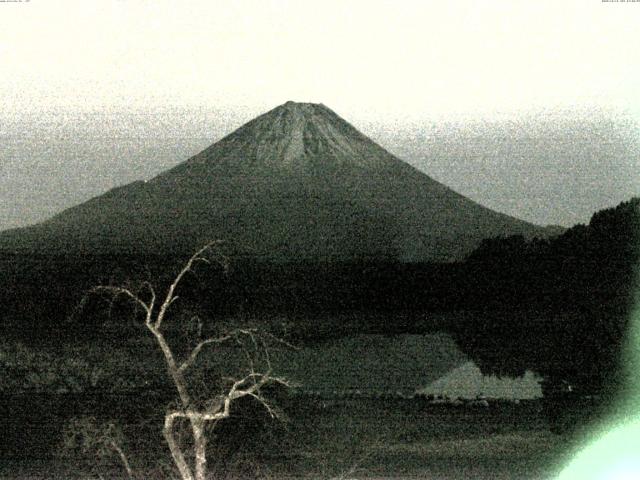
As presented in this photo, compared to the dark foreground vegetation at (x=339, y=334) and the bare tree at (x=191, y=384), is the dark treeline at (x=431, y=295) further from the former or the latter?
the bare tree at (x=191, y=384)

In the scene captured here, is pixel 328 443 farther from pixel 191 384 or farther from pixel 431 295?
pixel 431 295

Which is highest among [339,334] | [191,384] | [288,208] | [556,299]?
[288,208]

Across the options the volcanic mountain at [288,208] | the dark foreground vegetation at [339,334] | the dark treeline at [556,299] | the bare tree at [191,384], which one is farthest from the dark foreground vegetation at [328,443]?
the volcanic mountain at [288,208]

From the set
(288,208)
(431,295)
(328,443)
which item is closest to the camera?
(328,443)

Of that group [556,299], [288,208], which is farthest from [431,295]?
[288,208]

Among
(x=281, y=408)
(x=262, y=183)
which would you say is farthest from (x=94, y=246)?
(x=281, y=408)

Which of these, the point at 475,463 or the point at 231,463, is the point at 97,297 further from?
the point at 475,463
